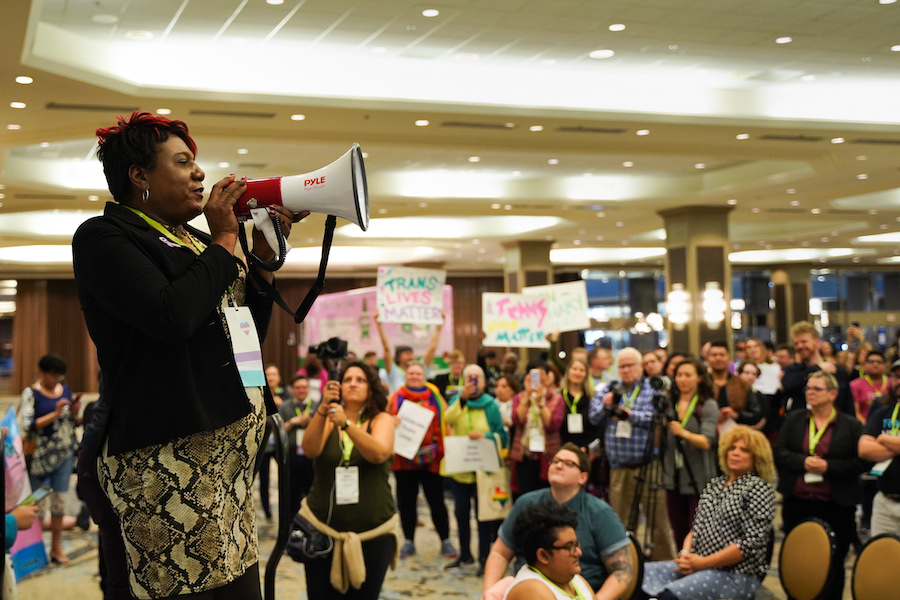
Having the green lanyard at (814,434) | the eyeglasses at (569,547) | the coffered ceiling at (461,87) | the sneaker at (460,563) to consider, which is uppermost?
the coffered ceiling at (461,87)

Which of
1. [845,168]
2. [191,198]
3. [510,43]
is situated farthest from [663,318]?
[191,198]

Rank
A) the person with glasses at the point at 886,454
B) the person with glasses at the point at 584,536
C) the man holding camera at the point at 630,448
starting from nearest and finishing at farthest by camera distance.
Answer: the person with glasses at the point at 584,536 < the person with glasses at the point at 886,454 < the man holding camera at the point at 630,448

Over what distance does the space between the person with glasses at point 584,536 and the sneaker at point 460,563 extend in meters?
2.76

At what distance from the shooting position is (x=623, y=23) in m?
7.62

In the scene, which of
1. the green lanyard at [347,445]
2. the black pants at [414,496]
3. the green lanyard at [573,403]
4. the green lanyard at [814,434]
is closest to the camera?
the green lanyard at [347,445]

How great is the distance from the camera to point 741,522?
191 inches

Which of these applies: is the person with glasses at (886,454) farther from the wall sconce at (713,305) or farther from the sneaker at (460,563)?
the wall sconce at (713,305)

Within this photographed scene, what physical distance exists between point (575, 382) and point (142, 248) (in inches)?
246

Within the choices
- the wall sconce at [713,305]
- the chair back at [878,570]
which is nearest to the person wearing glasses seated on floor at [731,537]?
the chair back at [878,570]

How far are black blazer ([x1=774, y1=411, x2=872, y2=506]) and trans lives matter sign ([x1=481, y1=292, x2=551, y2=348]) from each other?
14.4 ft

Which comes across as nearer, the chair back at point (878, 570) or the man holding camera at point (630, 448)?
the chair back at point (878, 570)

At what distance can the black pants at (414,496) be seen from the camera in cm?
762

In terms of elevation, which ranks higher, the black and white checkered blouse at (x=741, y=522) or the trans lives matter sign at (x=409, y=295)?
the trans lives matter sign at (x=409, y=295)

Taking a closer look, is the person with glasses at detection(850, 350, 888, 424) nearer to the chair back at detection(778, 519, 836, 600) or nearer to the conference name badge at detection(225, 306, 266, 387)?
the chair back at detection(778, 519, 836, 600)
